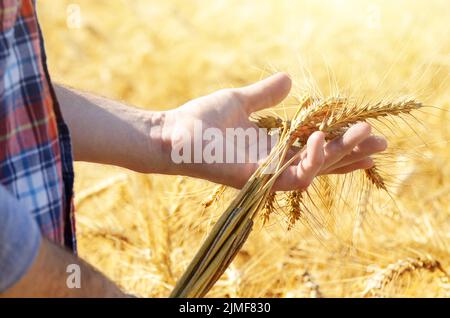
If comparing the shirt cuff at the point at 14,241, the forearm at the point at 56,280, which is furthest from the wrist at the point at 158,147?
the shirt cuff at the point at 14,241

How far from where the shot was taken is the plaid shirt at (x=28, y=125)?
2.80 feet

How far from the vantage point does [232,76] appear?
307cm

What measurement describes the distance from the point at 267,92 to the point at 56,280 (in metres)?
0.58

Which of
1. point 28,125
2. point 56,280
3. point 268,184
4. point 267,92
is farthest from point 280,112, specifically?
point 56,280

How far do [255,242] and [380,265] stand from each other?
0.46 meters

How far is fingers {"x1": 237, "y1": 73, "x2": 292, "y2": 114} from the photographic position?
1240 mm

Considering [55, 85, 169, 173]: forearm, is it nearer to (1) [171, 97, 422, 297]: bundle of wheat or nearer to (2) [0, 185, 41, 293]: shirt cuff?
(1) [171, 97, 422, 297]: bundle of wheat

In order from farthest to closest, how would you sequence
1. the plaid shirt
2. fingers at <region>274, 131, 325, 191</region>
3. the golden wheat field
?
the golden wheat field < fingers at <region>274, 131, 325, 191</region> < the plaid shirt

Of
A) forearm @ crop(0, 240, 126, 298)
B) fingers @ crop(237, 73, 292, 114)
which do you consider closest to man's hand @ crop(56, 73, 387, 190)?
fingers @ crop(237, 73, 292, 114)

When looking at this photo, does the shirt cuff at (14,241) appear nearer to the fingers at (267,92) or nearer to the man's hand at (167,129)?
the man's hand at (167,129)

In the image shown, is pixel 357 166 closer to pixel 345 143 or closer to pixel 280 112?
pixel 345 143

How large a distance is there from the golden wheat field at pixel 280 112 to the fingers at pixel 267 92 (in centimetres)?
4

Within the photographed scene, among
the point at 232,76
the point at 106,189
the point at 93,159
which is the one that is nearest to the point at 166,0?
the point at 232,76

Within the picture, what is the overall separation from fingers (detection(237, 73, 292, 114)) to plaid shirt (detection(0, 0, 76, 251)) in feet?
1.30
